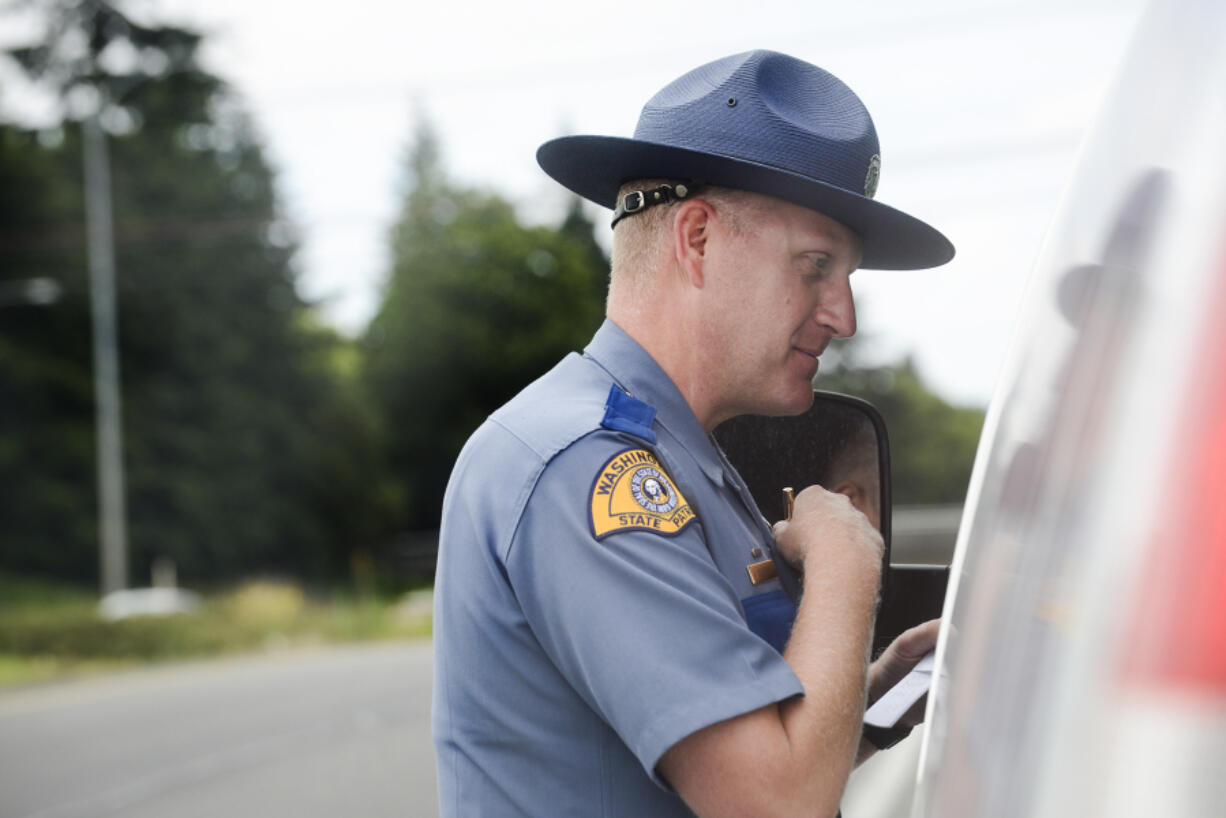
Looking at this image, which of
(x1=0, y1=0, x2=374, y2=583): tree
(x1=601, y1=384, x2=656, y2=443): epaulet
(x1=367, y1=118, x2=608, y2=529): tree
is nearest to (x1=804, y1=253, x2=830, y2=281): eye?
(x1=601, y1=384, x2=656, y2=443): epaulet

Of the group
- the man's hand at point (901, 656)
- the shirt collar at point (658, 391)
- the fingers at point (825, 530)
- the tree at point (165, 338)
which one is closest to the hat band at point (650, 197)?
the shirt collar at point (658, 391)

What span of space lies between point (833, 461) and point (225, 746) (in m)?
9.57

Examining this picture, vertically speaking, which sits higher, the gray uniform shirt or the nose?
the nose

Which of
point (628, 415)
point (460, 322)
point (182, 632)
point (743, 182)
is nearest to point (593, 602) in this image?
point (628, 415)

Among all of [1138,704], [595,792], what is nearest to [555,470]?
[595,792]

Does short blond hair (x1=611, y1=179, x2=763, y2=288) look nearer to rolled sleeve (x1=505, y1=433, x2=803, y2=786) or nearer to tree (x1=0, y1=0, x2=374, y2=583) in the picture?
rolled sleeve (x1=505, y1=433, x2=803, y2=786)

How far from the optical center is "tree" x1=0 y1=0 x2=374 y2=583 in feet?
110

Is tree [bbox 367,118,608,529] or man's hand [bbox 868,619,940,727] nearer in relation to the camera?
man's hand [bbox 868,619,940,727]

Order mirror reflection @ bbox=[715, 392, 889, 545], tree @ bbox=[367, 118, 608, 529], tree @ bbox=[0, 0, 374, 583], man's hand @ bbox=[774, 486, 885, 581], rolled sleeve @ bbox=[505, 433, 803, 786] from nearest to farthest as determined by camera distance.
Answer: rolled sleeve @ bbox=[505, 433, 803, 786] < man's hand @ bbox=[774, 486, 885, 581] < mirror reflection @ bbox=[715, 392, 889, 545] < tree @ bbox=[0, 0, 374, 583] < tree @ bbox=[367, 118, 608, 529]

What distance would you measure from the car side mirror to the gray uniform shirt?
94 millimetres

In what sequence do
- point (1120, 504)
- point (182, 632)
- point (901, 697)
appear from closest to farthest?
point (1120, 504), point (901, 697), point (182, 632)

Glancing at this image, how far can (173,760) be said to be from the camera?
9.69 metres

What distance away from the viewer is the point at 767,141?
1.41 meters

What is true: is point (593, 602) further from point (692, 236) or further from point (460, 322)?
point (460, 322)
